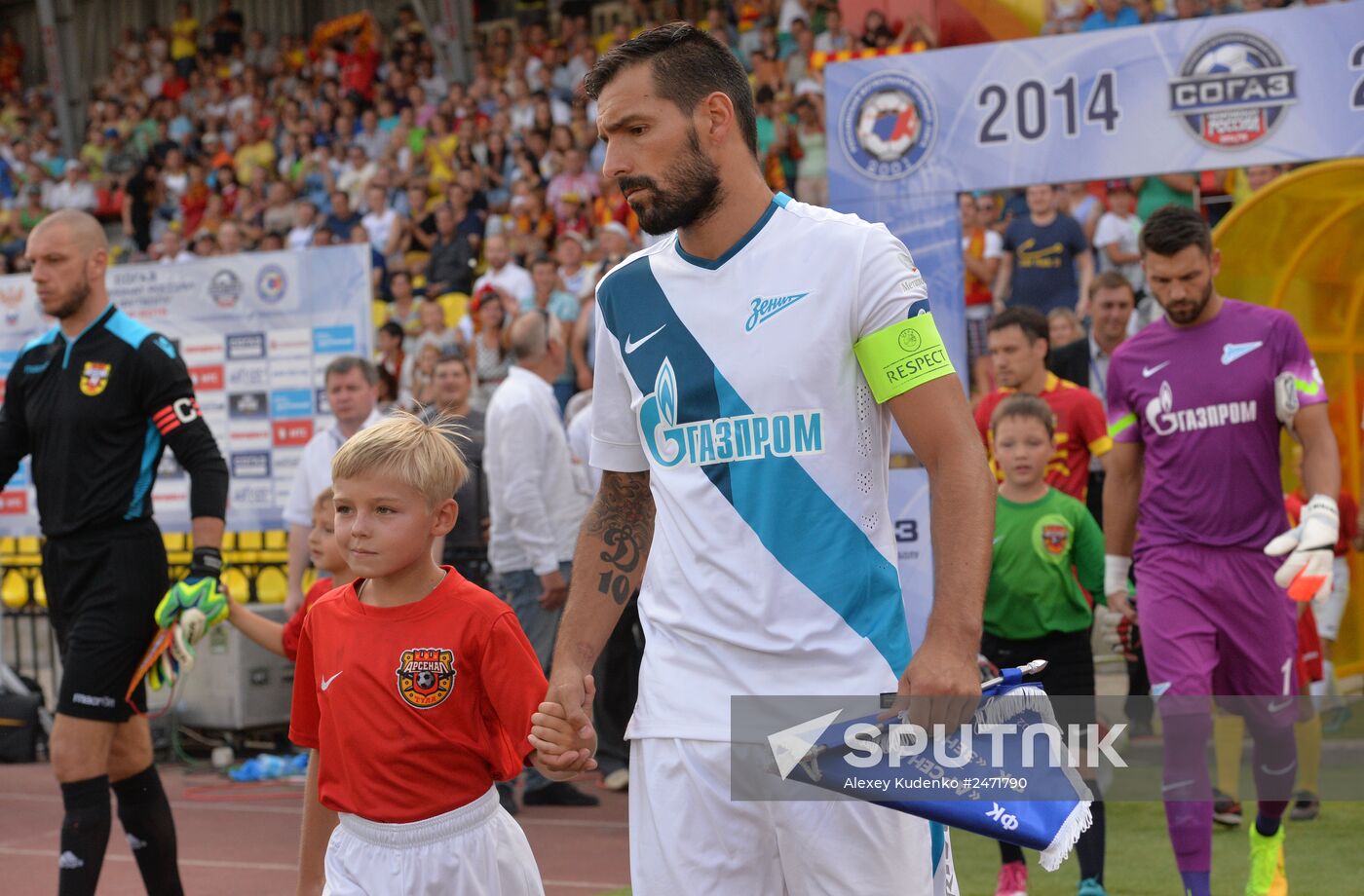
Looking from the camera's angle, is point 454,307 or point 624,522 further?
point 454,307

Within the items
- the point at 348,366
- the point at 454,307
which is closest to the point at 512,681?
the point at 348,366

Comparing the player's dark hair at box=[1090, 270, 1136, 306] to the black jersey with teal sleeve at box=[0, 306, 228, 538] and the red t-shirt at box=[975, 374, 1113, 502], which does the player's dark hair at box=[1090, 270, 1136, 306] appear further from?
the black jersey with teal sleeve at box=[0, 306, 228, 538]

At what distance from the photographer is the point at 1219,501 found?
5.71m

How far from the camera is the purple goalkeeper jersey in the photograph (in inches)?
223

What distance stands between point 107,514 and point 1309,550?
3.91 meters

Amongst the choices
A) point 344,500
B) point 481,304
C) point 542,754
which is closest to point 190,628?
point 344,500

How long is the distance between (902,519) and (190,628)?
3979mm

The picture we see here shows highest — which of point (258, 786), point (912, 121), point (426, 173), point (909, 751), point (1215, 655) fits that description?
point (426, 173)

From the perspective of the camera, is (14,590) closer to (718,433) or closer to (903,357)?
(718,433)

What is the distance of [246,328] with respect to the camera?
10.4 meters

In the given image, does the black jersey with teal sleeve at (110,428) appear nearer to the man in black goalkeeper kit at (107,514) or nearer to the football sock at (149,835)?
the man in black goalkeeper kit at (107,514)

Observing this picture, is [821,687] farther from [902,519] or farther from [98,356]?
[902,519]

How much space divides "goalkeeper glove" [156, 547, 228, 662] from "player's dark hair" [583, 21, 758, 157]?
2.89 m

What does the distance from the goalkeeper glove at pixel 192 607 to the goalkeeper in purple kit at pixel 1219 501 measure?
3159mm
